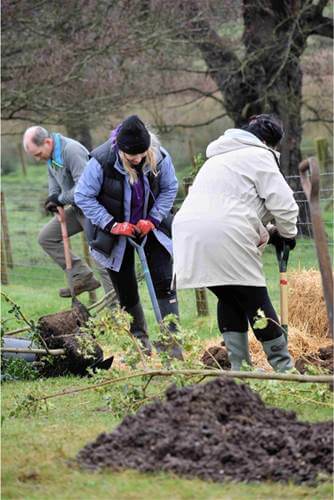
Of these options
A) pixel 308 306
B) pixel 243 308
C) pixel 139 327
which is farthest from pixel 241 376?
pixel 308 306

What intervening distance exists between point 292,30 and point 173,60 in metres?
2.41

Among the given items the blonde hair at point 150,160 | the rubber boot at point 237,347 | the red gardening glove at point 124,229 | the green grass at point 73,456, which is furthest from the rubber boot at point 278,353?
the blonde hair at point 150,160

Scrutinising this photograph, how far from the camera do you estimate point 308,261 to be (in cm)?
1339

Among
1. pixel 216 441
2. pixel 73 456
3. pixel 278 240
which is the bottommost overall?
pixel 73 456

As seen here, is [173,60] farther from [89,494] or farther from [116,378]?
[89,494]

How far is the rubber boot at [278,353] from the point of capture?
23.0 ft

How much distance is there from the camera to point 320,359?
25.7 ft

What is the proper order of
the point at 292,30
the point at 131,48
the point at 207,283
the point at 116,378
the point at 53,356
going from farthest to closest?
the point at 292,30 → the point at 131,48 → the point at 53,356 → the point at 207,283 → the point at 116,378

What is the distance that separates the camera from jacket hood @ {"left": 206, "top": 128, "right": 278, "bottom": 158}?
22.8 feet

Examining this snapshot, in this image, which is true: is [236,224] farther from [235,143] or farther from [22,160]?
[22,160]

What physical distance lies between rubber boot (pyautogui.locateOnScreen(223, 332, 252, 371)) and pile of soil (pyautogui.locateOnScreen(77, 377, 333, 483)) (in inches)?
87.0

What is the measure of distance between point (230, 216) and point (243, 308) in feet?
2.12

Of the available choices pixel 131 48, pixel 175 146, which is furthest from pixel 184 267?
pixel 175 146

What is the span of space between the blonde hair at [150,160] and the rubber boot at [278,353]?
2.00 meters
